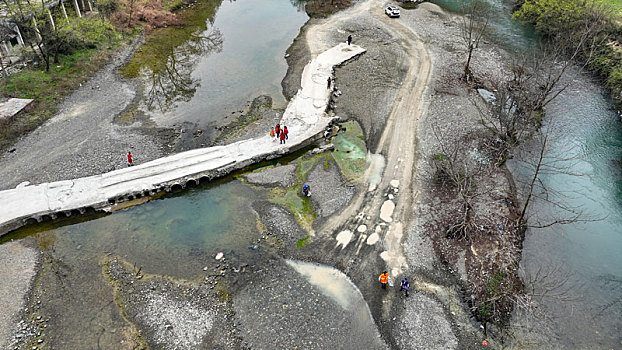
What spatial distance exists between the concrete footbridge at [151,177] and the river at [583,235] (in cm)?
1919

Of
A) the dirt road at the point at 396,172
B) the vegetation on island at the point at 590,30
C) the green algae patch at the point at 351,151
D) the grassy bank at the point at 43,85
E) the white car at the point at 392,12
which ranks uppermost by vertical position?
the vegetation on island at the point at 590,30

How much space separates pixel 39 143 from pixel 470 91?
42.1 m

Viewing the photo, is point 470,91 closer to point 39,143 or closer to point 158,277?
point 158,277

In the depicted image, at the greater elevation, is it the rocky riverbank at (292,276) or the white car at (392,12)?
the white car at (392,12)

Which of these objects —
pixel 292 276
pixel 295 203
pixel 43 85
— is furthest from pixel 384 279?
pixel 43 85

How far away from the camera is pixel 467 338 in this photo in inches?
777

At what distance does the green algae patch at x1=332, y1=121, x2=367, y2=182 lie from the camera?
30625 mm

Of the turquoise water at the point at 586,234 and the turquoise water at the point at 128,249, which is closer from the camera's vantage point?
the turquoise water at the point at 128,249

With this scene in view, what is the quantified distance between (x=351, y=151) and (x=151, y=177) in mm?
16441

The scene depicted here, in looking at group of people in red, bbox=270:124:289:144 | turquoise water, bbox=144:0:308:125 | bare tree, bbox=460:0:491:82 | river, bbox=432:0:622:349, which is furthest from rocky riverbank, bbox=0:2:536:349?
bare tree, bbox=460:0:491:82

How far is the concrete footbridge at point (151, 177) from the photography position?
26.4 metres

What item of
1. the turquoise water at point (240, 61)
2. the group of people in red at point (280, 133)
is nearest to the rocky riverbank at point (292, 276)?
the group of people in red at point (280, 133)

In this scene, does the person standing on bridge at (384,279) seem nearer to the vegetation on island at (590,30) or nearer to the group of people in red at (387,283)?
the group of people in red at (387,283)

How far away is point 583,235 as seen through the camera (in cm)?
2628
